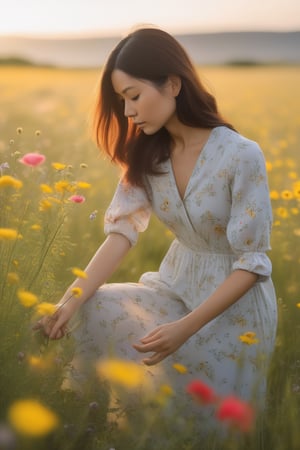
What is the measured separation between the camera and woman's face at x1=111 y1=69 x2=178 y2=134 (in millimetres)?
2152

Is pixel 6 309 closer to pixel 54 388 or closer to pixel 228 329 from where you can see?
pixel 54 388

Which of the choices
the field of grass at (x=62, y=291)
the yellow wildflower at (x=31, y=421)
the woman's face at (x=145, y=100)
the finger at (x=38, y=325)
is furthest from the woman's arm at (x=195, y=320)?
the yellow wildflower at (x=31, y=421)

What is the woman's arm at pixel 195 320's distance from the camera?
1925mm

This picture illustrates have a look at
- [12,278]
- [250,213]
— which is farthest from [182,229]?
[12,278]

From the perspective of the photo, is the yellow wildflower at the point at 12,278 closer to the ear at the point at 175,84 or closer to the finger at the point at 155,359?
the finger at the point at 155,359

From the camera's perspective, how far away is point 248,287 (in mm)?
2082

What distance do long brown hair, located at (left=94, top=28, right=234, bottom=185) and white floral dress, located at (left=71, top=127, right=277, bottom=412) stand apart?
58 millimetres

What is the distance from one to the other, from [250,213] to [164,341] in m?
0.44

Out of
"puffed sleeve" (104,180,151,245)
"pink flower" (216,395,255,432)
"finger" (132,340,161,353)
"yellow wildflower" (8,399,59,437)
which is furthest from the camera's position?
"puffed sleeve" (104,180,151,245)

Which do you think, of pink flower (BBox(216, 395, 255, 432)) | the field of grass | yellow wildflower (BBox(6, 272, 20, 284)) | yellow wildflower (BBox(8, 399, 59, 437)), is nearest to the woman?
the field of grass

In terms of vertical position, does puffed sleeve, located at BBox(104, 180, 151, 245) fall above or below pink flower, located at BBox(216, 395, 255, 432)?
below

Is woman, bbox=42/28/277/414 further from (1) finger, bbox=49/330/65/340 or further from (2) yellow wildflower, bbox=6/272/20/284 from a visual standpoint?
(2) yellow wildflower, bbox=6/272/20/284

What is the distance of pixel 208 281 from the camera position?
2.25 meters

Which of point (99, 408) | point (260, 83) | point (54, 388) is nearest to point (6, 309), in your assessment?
point (54, 388)
